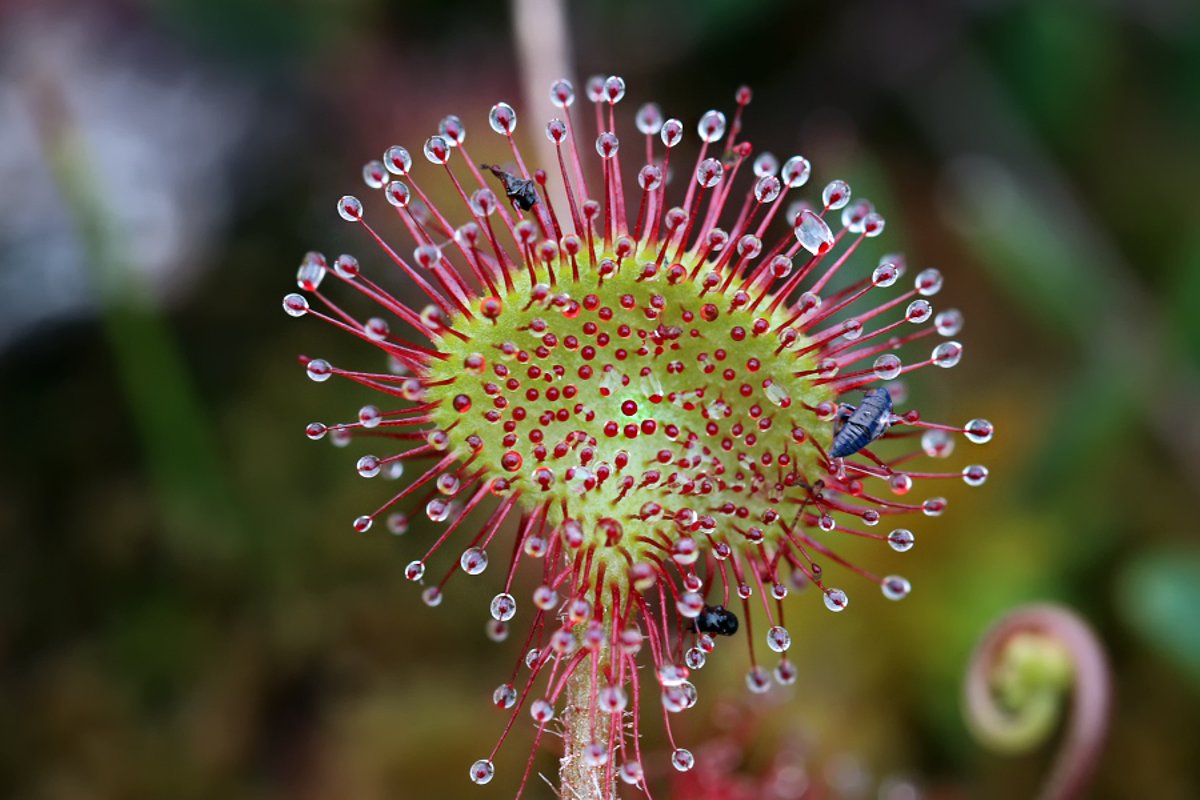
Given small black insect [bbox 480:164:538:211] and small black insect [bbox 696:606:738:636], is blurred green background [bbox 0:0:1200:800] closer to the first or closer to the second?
small black insect [bbox 696:606:738:636]

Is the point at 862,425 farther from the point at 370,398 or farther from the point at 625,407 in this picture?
the point at 370,398

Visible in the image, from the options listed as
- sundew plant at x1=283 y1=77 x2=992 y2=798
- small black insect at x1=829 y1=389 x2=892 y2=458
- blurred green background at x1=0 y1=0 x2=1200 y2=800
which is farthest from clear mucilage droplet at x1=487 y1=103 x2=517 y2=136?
blurred green background at x1=0 y1=0 x2=1200 y2=800

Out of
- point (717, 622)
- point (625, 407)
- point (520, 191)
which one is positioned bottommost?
point (717, 622)

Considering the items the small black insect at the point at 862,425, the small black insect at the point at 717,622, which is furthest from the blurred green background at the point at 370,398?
the small black insect at the point at 862,425

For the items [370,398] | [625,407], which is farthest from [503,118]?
[370,398]

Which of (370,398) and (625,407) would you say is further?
(370,398)

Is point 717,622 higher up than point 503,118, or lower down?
lower down
